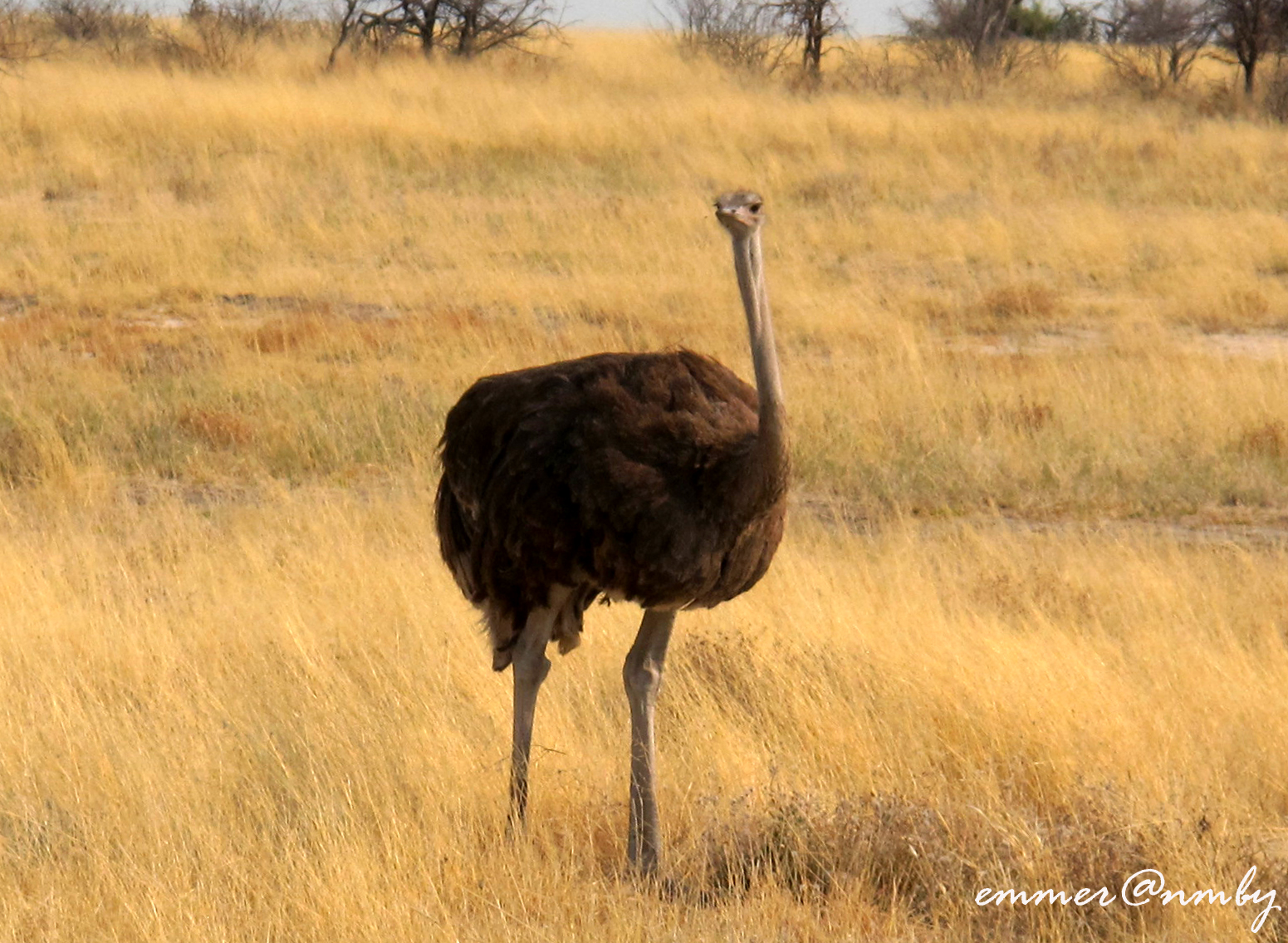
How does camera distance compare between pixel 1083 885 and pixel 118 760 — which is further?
pixel 118 760

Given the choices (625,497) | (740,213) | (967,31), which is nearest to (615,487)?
(625,497)

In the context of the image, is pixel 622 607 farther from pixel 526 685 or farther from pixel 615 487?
pixel 615 487

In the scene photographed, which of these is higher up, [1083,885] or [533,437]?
[533,437]

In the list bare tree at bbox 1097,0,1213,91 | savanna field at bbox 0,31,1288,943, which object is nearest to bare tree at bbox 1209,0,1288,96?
bare tree at bbox 1097,0,1213,91

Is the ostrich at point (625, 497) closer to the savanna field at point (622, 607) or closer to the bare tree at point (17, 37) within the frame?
the savanna field at point (622, 607)

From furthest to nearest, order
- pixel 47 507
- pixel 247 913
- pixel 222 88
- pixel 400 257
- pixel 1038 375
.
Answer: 1. pixel 222 88
2. pixel 400 257
3. pixel 1038 375
4. pixel 47 507
5. pixel 247 913

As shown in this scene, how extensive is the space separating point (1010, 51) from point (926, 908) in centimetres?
2556

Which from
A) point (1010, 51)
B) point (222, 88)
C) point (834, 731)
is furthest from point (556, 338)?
point (1010, 51)

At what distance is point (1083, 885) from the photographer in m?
3.43

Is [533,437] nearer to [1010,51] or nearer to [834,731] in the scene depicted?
[834,731]

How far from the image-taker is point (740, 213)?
3.21 m

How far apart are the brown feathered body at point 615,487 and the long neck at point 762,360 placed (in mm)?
14

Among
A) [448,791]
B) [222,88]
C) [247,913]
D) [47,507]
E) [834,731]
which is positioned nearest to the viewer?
[247,913]

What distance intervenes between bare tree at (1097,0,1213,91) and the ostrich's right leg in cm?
2177
